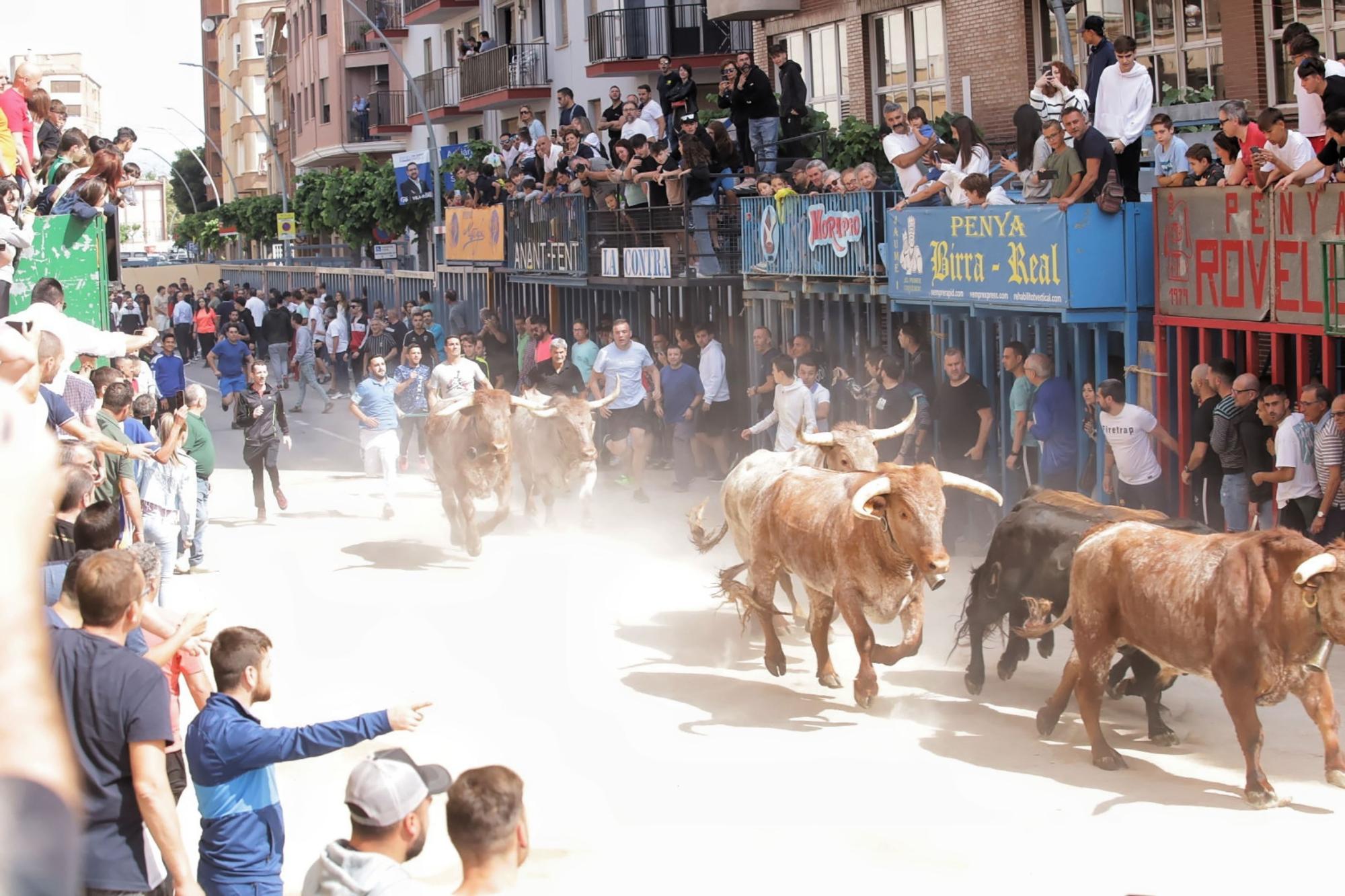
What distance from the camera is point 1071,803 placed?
7.72 metres

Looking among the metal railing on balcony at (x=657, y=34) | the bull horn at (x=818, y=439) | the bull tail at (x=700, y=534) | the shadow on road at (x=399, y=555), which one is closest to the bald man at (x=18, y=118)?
the shadow on road at (x=399, y=555)

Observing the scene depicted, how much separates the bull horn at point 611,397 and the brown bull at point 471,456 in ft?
4.07

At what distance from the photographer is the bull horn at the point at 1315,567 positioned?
23.4 feet

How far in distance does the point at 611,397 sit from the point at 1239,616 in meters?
9.91

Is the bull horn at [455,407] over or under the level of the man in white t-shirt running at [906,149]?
under

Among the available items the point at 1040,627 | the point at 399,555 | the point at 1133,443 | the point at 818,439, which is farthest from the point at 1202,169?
the point at 399,555

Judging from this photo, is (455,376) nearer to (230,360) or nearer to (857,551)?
(857,551)

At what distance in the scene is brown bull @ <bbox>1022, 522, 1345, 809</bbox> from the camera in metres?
7.36

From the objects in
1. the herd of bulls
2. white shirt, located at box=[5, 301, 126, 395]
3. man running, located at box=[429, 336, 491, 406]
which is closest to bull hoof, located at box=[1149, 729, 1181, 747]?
the herd of bulls

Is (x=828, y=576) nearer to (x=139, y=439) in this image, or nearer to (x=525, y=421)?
(x=139, y=439)

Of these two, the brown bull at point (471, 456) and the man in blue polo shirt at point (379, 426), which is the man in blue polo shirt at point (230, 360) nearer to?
the man in blue polo shirt at point (379, 426)

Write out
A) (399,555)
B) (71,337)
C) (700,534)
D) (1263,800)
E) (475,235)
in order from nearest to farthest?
(1263,800) < (71,337) < (700,534) < (399,555) < (475,235)

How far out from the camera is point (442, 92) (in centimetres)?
4731

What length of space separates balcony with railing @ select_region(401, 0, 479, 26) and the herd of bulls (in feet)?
121
